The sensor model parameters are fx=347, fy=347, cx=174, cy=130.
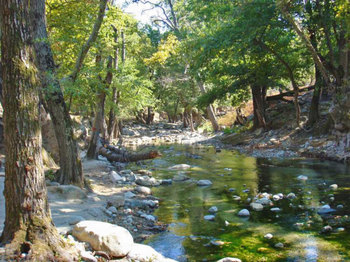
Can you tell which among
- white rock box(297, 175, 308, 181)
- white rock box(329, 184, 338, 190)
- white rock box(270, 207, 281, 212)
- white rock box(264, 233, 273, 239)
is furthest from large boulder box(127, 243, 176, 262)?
white rock box(297, 175, 308, 181)

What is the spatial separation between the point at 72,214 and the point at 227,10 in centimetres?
1237

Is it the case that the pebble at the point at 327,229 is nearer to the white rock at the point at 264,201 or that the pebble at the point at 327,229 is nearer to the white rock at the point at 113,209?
the white rock at the point at 264,201

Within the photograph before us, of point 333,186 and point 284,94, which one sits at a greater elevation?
point 284,94

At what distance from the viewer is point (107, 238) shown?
4.91 metres

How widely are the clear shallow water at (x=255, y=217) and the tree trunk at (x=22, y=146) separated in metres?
2.21

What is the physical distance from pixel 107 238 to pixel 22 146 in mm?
1803

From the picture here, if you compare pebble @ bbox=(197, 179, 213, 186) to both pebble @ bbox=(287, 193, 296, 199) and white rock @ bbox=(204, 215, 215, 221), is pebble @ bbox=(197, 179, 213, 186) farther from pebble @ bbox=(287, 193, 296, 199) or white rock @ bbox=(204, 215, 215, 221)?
white rock @ bbox=(204, 215, 215, 221)

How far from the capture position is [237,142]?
74.6 feet

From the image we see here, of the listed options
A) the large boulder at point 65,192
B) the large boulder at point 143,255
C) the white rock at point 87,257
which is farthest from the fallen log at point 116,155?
the white rock at point 87,257

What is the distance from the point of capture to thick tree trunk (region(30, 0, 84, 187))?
766cm

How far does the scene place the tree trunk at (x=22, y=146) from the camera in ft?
13.0

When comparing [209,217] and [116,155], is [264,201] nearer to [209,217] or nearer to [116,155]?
[209,217]

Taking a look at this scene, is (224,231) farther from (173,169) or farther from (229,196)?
(173,169)

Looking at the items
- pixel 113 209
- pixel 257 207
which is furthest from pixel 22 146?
pixel 257 207
